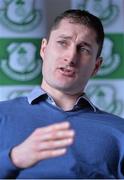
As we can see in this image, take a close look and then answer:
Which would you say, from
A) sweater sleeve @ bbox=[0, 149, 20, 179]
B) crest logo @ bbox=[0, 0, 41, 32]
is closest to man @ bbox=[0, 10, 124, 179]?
sweater sleeve @ bbox=[0, 149, 20, 179]

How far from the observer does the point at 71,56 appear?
123 cm

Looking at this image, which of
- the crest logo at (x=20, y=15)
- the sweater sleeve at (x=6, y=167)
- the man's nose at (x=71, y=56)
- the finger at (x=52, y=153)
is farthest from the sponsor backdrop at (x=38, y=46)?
the finger at (x=52, y=153)

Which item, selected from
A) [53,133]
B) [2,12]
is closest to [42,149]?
[53,133]

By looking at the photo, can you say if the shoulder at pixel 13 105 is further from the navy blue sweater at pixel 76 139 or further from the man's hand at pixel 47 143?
the man's hand at pixel 47 143

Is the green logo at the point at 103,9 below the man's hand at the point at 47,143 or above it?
above

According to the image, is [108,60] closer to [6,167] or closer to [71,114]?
[71,114]

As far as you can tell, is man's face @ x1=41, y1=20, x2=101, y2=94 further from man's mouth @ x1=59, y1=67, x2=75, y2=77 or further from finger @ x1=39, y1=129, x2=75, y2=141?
finger @ x1=39, y1=129, x2=75, y2=141

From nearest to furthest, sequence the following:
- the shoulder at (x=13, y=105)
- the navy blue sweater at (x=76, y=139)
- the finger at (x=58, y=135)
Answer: the finger at (x=58, y=135)
the navy blue sweater at (x=76, y=139)
the shoulder at (x=13, y=105)

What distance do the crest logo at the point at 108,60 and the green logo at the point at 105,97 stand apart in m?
0.06

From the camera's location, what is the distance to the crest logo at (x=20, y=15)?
5.05 feet

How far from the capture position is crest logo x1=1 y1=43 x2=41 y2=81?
1534 millimetres

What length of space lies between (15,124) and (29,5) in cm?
60

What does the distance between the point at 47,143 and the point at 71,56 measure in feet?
1.56

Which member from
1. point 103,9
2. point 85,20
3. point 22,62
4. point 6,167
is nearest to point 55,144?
point 6,167
